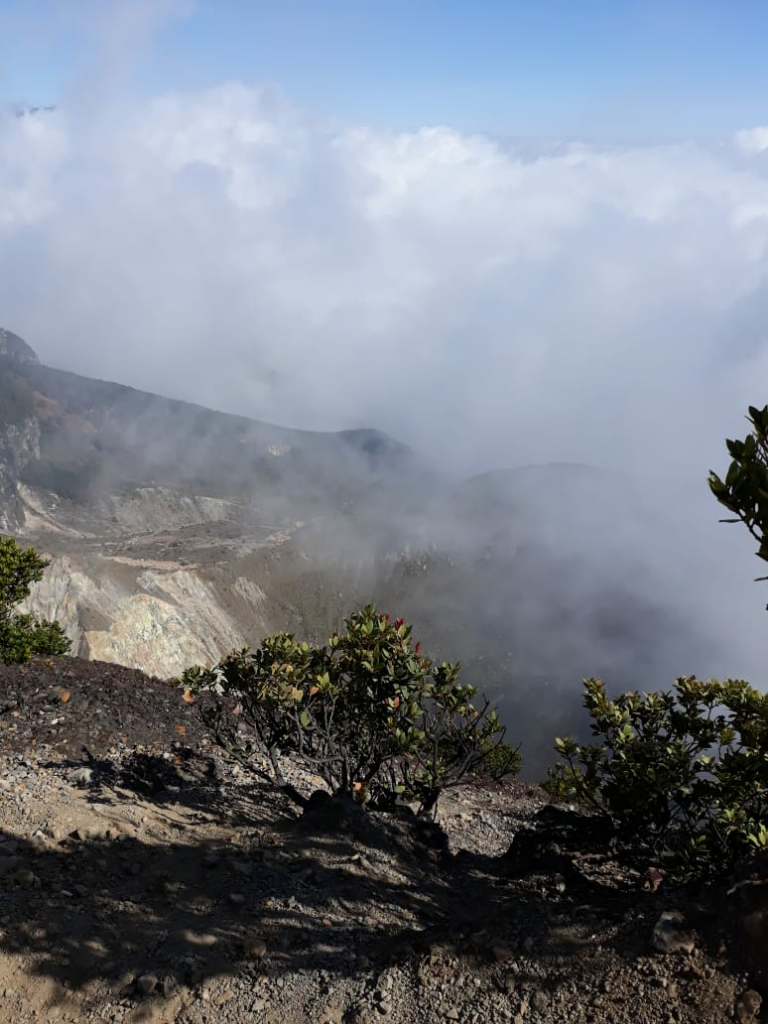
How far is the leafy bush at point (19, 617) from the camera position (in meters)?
20.0

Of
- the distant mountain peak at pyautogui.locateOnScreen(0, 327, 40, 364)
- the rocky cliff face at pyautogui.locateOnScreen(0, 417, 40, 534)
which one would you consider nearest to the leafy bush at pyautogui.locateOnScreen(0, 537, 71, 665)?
the rocky cliff face at pyautogui.locateOnScreen(0, 417, 40, 534)

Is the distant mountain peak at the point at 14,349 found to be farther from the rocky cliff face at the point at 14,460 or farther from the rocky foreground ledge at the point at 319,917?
the rocky foreground ledge at the point at 319,917

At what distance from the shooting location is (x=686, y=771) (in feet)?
31.6

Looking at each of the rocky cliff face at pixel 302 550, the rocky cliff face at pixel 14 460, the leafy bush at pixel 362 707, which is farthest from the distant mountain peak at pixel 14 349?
the leafy bush at pixel 362 707

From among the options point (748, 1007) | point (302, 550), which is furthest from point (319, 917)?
point (302, 550)

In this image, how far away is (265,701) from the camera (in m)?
11.7

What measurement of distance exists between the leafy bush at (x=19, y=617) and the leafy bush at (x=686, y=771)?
15259 millimetres

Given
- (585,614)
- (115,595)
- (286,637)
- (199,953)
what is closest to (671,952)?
(199,953)

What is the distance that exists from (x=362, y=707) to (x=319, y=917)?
10.9ft

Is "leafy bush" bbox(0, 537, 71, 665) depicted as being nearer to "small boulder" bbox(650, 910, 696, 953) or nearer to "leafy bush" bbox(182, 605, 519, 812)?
"leafy bush" bbox(182, 605, 519, 812)

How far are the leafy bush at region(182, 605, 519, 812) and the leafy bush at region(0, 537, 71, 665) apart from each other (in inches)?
361

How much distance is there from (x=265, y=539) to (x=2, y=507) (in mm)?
48680

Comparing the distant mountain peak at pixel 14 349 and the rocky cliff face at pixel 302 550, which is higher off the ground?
the distant mountain peak at pixel 14 349

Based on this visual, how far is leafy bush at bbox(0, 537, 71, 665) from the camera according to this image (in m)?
20.0
